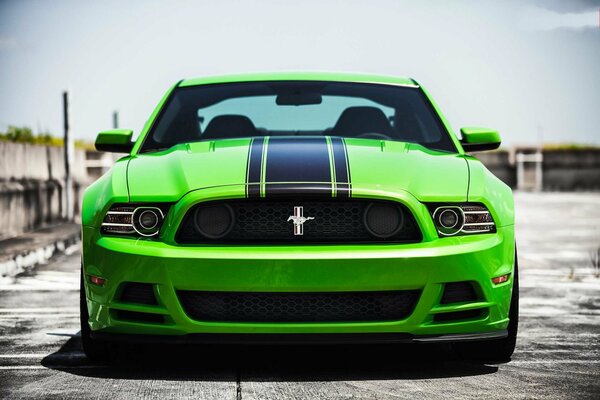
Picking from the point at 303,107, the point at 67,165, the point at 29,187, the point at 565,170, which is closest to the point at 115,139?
the point at 303,107

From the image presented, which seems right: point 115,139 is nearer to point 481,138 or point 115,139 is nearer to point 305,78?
point 305,78

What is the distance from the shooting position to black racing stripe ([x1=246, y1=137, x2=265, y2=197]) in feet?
15.1

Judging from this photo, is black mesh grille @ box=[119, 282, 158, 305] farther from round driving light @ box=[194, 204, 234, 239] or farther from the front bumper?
round driving light @ box=[194, 204, 234, 239]

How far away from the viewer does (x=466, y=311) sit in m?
4.68

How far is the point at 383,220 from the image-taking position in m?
4.62

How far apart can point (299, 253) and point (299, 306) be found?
24 cm

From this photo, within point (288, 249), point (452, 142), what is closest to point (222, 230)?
point (288, 249)

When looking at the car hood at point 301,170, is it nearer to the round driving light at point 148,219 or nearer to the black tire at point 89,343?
the round driving light at point 148,219

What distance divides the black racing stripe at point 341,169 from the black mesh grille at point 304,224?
0.05 m

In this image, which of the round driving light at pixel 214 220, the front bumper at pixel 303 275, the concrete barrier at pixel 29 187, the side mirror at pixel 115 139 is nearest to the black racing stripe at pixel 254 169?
the round driving light at pixel 214 220

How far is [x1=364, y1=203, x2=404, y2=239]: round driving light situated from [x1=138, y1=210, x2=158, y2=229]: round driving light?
0.92 meters

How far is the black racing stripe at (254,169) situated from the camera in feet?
15.1

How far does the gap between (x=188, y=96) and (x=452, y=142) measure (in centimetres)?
165

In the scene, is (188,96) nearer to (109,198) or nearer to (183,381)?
(109,198)
